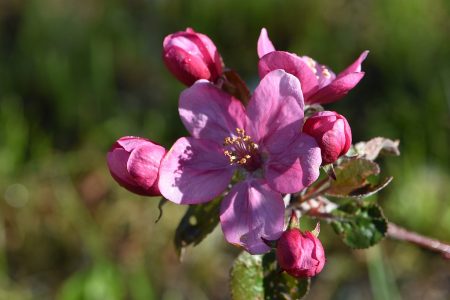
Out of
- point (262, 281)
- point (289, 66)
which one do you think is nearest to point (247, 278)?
point (262, 281)

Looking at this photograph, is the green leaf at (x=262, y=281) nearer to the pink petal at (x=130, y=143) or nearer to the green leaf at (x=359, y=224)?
the green leaf at (x=359, y=224)

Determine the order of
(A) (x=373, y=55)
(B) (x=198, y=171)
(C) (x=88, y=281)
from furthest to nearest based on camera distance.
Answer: (A) (x=373, y=55), (C) (x=88, y=281), (B) (x=198, y=171)

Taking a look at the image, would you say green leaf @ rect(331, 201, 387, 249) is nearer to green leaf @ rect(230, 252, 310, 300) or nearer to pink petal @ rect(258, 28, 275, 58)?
green leaf @ rect(230, 252, 310, 300)

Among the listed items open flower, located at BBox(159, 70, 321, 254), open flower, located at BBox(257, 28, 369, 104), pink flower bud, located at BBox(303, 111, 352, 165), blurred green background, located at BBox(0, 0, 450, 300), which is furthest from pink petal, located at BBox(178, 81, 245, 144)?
blurred green background, located at BBox(0, 0, 450, 300)

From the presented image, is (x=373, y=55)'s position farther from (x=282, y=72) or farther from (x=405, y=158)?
(x=282, y=72)

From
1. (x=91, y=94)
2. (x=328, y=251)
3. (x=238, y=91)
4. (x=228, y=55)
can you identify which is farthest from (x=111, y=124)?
(x=238, y=91)

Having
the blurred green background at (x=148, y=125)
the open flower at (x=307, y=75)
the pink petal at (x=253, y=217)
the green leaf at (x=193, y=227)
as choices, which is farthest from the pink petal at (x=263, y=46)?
the blurred green background at (x=148, y=125)

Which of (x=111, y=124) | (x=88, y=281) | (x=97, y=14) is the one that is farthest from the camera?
(x=97, y=14)

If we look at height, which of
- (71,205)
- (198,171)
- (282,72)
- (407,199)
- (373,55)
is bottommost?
(71,205)
